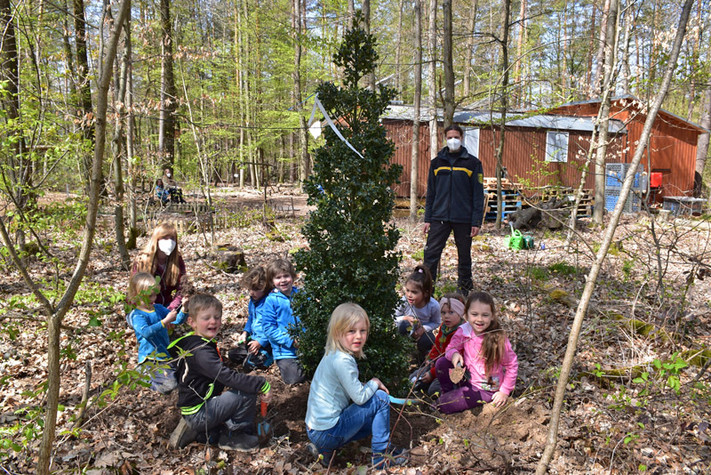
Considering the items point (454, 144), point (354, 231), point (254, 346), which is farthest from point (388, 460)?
point (454, 144)

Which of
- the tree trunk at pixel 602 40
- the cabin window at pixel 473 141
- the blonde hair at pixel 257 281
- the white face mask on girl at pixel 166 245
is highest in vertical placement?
the tree trunk at pixel 602 40

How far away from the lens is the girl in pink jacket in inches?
128

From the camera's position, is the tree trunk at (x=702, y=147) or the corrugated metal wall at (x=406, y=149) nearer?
the corrugated metal wall at (x=406, y=149)

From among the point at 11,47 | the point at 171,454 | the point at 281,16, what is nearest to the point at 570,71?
the point at 281,16

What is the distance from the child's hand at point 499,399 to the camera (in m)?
3.16

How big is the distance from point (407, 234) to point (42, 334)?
771cm

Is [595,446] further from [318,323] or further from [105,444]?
[105,444]

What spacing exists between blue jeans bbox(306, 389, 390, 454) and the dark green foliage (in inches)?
15.2

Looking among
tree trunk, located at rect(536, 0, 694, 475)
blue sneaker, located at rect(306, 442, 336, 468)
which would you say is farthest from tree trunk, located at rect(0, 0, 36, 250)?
tree trunk, located at rect(536, 0, 694, 475)

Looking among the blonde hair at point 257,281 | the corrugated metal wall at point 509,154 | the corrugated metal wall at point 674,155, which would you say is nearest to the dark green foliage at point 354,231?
the blonde hair at point 257,281

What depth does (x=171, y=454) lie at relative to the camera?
304 cm

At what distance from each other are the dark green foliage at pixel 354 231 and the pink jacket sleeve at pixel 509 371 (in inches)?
28.5

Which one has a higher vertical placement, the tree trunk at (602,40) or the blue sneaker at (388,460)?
the tree trunk at (602,40)

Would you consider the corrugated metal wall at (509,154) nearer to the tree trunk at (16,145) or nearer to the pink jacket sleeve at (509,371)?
the tree trunk at (16,145)
